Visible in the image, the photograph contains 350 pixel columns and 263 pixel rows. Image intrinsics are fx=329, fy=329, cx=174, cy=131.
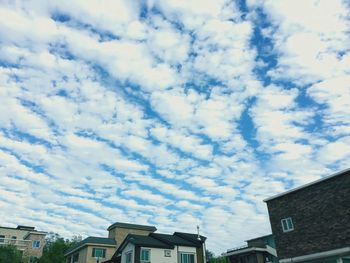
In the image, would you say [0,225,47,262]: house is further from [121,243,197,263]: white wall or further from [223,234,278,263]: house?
[223,234,278,263]: house

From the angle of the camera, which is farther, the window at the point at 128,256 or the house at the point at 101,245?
the house at the point at 101,245

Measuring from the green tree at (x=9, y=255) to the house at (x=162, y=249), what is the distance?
1790 cm

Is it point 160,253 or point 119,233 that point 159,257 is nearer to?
point 160,253

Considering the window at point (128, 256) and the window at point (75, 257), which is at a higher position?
the window at point (75, 257)

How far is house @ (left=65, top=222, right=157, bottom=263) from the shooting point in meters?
49.7

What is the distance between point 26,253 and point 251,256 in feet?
139

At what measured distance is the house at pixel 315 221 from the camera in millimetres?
23219

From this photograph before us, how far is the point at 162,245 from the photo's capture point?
37438 millimetres

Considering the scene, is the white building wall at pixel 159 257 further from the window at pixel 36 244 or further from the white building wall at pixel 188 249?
the window at pixel 36 244

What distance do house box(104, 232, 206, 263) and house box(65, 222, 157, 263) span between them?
886 cm

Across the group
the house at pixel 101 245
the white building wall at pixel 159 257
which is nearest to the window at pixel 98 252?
the house at pixel 101 245

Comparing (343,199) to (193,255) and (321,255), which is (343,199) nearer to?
(321,255)

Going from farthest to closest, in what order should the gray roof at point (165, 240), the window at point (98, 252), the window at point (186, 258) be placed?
the window at point (98, 252) → the window at point (186, 258) → the gray roof at point (165, 240)

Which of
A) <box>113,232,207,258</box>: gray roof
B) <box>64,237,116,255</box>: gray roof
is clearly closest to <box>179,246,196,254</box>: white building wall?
<box>113,232,207,258</box>: gray roof
